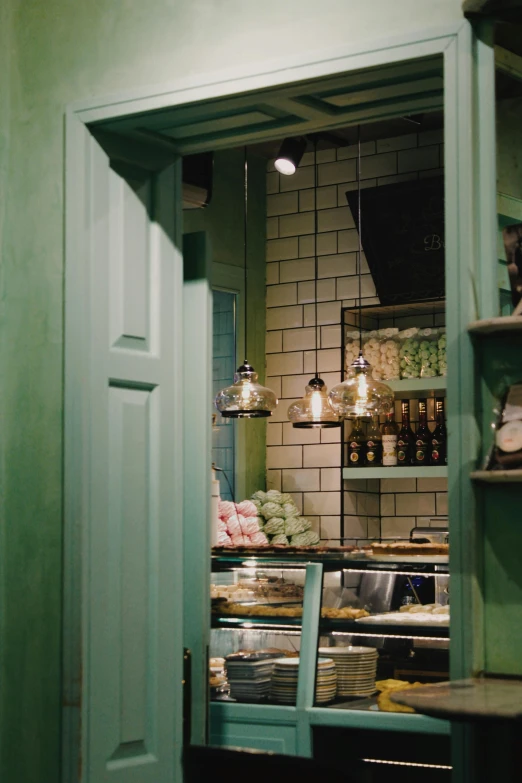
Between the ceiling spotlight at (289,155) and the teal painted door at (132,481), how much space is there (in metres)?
4.10

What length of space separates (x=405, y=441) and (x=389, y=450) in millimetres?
148

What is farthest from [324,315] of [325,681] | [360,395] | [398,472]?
[325,681]

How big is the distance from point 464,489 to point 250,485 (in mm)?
→ 6189

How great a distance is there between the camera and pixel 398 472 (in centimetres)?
812

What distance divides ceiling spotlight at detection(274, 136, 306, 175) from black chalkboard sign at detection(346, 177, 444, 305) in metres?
0.63

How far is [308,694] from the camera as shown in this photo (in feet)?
16.9

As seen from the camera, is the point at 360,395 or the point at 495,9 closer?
the point at 495,9

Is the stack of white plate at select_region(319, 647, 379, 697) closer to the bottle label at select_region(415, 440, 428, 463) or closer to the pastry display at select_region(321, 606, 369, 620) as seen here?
the pastry display at select_region(321, 606, 369, 620)

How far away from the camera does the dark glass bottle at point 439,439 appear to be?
8039 millimetres

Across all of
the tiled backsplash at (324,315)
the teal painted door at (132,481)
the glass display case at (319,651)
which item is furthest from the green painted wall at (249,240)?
the teal painted door at (132,481)

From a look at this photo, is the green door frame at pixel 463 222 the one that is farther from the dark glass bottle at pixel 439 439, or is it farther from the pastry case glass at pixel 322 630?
the dark glass bottle at pixel 439 439

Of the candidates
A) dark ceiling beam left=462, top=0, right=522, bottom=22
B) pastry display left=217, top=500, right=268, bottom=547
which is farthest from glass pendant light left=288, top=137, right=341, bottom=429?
dark ceiling beam left=462, top=0, right=522, bottom=22

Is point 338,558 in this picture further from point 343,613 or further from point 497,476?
point 497,476

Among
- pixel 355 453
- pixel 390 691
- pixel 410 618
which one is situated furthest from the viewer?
pixel 355 453
